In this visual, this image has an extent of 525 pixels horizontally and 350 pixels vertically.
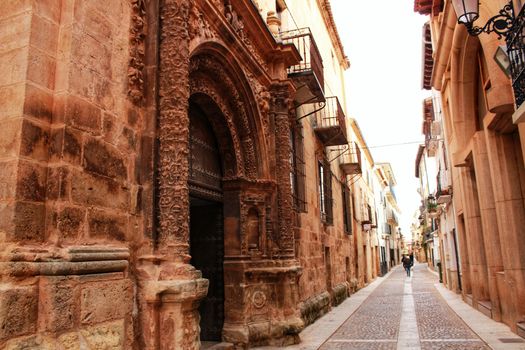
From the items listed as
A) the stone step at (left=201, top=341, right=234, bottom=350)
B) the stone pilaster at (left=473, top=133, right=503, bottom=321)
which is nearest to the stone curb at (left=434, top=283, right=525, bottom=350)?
the stone pilaster at (left=473, top=133, right=503, bottom=321)

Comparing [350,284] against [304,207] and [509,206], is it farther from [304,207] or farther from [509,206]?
[509,206]

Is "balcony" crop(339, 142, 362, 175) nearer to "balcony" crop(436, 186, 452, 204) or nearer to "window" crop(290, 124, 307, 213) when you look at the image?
"balcony" crop(436, 186, 452, 204)

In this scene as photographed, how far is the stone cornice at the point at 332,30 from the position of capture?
16578 millimetres

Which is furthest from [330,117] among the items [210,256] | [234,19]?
[210,256]

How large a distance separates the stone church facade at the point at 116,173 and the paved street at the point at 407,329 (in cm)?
177

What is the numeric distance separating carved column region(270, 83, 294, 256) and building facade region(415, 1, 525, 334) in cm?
358

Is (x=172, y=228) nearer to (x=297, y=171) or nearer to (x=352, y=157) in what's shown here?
(x=297, y=171)

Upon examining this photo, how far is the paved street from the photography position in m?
7.40

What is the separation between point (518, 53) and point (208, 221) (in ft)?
17.1

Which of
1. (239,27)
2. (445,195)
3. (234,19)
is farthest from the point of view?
(445,195)

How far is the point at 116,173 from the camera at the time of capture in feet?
13.2

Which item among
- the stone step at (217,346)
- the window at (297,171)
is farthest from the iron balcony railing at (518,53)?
the window at (297,171)

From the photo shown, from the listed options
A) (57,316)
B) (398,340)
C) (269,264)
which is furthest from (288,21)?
(57,316)

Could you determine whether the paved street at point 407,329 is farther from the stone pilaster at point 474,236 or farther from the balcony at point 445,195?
the balcony at point 445,195
